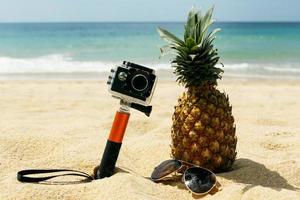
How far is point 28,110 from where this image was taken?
585cm

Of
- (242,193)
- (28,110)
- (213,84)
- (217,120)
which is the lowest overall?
(28,110)

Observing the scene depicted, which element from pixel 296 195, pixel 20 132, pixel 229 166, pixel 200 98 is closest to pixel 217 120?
pixel 200 98

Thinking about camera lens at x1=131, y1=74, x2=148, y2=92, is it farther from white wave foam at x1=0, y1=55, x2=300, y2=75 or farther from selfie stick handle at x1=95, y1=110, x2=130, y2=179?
white wave foam at x1=0, y1=55, x2=300, y2=75

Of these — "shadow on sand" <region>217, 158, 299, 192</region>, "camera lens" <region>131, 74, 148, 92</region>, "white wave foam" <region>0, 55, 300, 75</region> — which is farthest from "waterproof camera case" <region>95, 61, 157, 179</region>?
"white wave foam" <region>0, 55, 300, 75</region>

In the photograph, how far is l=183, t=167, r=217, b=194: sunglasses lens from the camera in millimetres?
2761

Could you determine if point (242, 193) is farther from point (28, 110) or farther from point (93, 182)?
point (28, 110)

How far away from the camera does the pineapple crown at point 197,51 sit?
9.69 feet

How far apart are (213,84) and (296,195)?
2.73 feet

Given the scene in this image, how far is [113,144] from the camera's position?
276 cm

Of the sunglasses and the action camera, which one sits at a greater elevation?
the action camera

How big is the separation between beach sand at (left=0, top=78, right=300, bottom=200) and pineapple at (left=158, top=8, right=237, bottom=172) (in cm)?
18

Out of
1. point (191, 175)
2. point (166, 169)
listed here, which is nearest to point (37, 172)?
point (166, 169)

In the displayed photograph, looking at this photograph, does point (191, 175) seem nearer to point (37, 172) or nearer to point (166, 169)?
point (166, 169)

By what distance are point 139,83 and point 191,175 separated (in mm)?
630
